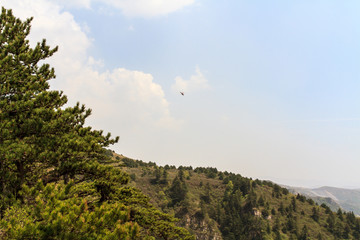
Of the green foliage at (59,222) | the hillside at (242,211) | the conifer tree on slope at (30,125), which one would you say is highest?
the conifer tree on slope at (30,125)

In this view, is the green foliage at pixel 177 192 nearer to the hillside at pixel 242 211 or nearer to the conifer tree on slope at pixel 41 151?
the hillside at pixel 242 211

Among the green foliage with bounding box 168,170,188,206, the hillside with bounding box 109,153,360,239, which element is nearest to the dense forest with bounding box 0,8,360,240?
the hillside with bounding box 109,153,360,239

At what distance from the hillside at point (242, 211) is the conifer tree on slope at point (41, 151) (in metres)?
82.6

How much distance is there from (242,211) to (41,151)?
4212 inches

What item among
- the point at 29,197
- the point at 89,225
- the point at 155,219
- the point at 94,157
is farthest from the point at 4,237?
the point at 155,219

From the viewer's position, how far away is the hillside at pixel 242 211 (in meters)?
92.2

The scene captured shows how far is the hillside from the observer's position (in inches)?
3629

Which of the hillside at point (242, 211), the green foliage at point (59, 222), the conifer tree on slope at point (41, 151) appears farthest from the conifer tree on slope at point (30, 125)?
the hillside at point (242, 211)

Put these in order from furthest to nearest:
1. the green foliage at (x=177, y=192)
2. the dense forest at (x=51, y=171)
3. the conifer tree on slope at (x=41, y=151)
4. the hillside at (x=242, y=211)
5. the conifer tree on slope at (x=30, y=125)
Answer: the green foliage at (x=177, y=192)
the hillside at (x=242, y=211)
the conifer tree on slope at (x=30, y=125)
the conifer tree on slope at (x=41, y=151)
the dense forest at (x=51, y=171)

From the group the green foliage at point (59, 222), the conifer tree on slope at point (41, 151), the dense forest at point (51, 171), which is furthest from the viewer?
the conifer tree on slope at point (41, 151)

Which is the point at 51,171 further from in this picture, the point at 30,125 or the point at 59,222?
the point at 59,222

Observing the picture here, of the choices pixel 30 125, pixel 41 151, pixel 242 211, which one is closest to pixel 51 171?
pixel 41 151

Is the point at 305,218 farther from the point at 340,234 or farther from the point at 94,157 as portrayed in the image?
the point at 94,157

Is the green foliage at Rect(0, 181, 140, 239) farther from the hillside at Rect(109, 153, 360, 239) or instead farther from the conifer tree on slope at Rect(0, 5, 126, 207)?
the hillside at Rect(109, 153, 360, 239)
